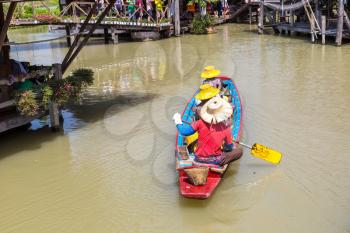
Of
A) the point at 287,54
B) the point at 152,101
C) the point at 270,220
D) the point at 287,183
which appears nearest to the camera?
the point at 270,220

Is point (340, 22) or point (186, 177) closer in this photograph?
point (186, 177)

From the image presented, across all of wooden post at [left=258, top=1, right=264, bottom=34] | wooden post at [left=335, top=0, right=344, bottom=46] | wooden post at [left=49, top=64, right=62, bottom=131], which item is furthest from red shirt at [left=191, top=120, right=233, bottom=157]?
wooden post at [left=258, top=1, right=264, bottom=34]

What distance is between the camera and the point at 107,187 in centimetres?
717

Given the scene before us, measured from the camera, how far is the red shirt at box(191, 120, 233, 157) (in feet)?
21.3

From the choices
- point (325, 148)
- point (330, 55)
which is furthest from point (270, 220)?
point (330, 55)

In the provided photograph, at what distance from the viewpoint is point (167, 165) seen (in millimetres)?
7734

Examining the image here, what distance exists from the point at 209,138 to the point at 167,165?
1482mm

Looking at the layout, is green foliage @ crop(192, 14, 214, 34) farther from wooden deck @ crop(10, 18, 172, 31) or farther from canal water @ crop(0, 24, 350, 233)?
canal water @ crop(0, 24, 350, 233)

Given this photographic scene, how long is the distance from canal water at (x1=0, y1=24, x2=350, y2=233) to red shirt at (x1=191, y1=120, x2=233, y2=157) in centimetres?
68

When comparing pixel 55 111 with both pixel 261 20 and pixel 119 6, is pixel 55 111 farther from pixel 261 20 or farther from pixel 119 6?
pixel 261 20

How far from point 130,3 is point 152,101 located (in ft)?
46.0

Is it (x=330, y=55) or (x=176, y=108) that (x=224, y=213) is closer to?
(x=176, y=108)

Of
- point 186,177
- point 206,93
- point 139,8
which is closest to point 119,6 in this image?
point 139,8

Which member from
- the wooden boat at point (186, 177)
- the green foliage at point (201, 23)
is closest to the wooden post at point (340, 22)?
the green foliage at point (201, 23)
